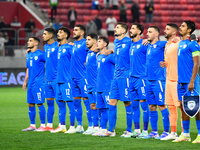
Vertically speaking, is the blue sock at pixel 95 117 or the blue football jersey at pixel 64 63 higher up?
the blue football jersey at pixel 64 63

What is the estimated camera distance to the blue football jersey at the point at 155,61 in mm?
7863

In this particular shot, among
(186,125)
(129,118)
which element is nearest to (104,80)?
(129,118)

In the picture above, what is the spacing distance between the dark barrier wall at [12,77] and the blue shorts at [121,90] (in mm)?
13611

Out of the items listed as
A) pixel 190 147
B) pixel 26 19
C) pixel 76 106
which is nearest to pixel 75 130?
pixel 76 106

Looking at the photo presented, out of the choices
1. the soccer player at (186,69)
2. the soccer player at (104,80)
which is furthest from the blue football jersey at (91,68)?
the soccer player at (186,69)

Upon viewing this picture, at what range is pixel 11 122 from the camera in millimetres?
10398

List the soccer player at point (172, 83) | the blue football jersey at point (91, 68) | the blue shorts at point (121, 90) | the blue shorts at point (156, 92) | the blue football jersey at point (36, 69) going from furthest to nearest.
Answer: the blue football jersey at point (36, 69)
the blue football jersey at point (91, 68)
the blue shorts at point (121, 90)
the blue shorts at point (156, 92)
the soccer player at point (172, 83)

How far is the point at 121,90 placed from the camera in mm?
8094

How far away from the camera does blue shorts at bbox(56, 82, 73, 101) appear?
8.93 metres

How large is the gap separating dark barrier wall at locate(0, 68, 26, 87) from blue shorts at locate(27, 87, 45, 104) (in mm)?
11930

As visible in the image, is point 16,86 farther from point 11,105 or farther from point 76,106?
point 76,106

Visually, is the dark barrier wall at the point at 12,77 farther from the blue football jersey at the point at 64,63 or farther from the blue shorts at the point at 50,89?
the blue football jersey at the point at 64,63

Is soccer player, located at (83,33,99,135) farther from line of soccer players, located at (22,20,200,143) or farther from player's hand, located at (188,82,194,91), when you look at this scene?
player's hand, located at (188,82,194,91)

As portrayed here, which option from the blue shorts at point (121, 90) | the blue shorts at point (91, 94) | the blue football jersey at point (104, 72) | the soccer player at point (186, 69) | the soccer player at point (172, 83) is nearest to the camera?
the soccer player at point (186, 69)
